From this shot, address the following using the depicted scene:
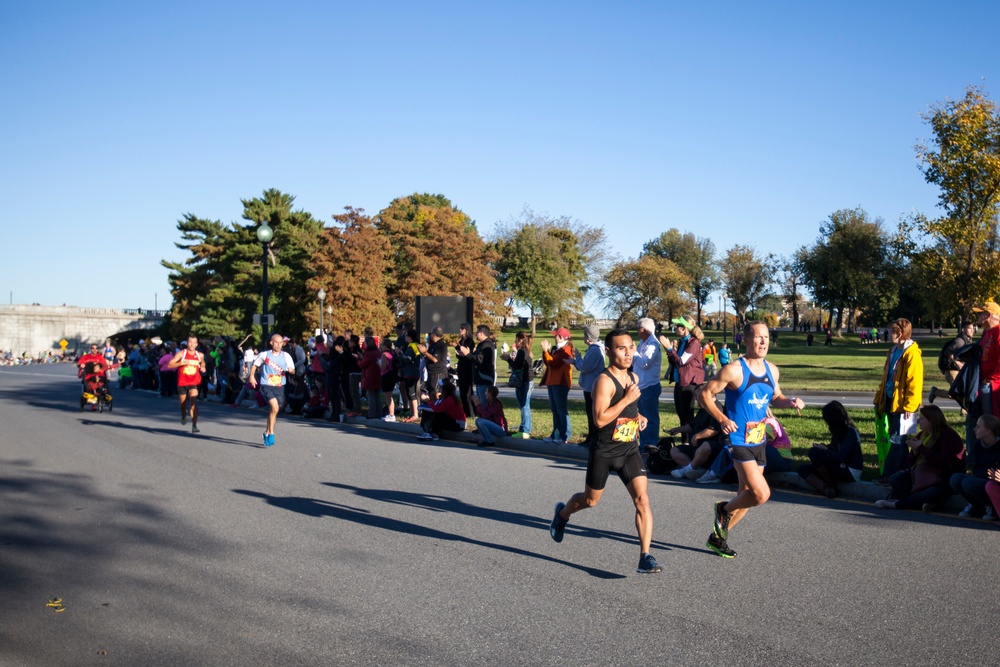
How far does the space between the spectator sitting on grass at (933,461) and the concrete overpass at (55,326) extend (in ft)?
365

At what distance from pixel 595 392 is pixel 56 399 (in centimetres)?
2567

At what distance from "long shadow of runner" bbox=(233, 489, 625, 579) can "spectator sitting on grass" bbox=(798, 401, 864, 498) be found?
392cm

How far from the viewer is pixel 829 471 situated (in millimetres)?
9789

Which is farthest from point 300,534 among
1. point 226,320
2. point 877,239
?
point 877,239

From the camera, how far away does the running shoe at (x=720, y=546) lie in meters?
7.10

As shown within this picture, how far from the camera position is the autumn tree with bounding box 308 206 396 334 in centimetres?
5831

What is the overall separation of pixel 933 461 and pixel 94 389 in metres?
19.3

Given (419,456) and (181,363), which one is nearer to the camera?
(419,456)

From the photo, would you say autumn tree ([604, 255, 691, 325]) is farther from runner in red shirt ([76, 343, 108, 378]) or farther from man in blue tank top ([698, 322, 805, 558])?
man in blue tank top ([698, 322, 805, 558])

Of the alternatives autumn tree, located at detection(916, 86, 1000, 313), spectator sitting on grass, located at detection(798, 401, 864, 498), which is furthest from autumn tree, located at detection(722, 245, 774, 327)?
spectator sitting on grass, located at detection(798, 401, 864, 498)

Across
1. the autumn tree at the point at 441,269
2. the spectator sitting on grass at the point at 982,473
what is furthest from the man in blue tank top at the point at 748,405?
the autumn tree at the point at 441,269

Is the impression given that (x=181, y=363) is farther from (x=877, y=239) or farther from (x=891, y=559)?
(x=877, y=239)

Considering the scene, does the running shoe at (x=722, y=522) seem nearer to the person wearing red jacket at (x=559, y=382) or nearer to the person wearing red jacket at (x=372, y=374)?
the person wearing red jacket at (x=559, y=382)

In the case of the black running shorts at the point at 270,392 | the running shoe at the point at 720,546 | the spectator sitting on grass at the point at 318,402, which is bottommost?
the running shoe at the point at 720,546
